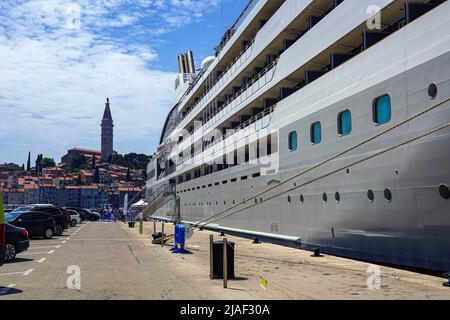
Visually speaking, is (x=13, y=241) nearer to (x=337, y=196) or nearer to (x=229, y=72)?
(x=337, y=196)

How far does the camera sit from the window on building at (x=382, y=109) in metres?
11.8

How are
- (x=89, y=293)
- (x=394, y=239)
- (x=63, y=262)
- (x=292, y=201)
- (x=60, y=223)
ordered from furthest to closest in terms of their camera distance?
1. (x=60, y=223)
2. (x=292, y=201)
3. (x=63, y=262)
4. (x=394, y=239)
5. (x=89, y=293)

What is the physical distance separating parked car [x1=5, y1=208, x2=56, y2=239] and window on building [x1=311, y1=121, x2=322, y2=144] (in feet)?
52.0

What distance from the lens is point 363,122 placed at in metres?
12.8

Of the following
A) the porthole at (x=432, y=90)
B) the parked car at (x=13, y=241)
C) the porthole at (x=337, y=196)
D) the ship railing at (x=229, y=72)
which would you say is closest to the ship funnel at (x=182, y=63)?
the ship railing at (x=229, y=72)

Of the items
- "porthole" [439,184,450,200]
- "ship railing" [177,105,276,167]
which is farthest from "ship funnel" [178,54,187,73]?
"porthole" [439,184,450,200]

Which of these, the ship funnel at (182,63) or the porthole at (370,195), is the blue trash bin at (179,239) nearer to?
the porthole at (370,195)

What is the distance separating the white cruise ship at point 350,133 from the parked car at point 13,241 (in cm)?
643

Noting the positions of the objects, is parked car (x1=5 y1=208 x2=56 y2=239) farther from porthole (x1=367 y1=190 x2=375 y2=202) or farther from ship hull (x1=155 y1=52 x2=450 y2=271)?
porthole (x1=367 y1=190 x2=375 y2=202)

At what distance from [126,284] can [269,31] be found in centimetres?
1528

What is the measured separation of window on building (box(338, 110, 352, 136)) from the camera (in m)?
13.7

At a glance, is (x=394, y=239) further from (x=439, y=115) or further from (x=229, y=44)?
(x=229, y=44)

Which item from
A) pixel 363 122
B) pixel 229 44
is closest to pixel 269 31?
pixel 229 44

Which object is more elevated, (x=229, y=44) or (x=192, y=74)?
(x=192, y=74)
